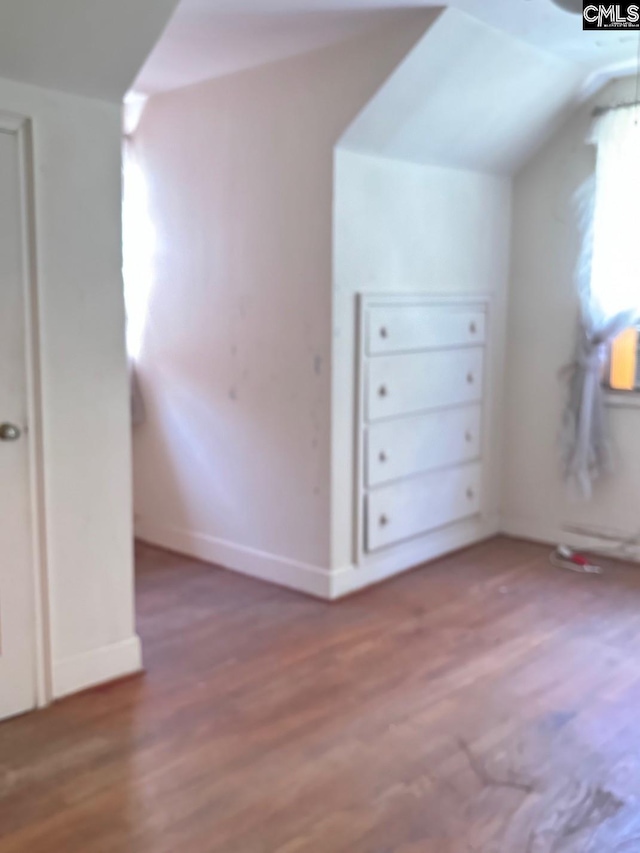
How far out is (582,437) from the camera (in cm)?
411

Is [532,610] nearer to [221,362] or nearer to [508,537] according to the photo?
[508,537]

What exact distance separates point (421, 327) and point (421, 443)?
1.78ft

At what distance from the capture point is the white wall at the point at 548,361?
4.11 metres

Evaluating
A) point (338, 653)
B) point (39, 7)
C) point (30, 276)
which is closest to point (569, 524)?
point (338, 653)

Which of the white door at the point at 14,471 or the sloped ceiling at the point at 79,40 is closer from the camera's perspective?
the sloped ceiling at the point at 79,40

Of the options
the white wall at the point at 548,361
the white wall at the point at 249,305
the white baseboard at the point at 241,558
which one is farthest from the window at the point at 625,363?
the white baseboard at the point at 241,558

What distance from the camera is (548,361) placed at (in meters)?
4.34

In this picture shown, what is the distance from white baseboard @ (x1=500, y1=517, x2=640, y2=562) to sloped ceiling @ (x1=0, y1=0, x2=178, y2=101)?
9.86 ft

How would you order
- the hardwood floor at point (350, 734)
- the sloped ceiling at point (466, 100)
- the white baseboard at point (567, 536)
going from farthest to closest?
the white baseboard at point (567, 536) < the sloped ceiling at point (466, 100) < the hardwood floor at point (350, 734)

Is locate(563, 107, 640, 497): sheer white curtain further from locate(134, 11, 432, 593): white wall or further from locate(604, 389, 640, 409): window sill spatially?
locate(134, 11, 432, 593): white wall

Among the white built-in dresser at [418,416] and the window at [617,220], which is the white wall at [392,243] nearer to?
the white built-in dresser at [418,416]

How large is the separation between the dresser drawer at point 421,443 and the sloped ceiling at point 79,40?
1.80 m

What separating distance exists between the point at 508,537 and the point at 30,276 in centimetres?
294

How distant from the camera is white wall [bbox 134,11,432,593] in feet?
11.2
